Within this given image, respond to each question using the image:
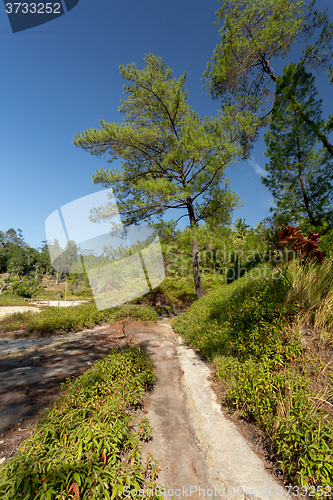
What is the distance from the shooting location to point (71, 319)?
26.2 feet

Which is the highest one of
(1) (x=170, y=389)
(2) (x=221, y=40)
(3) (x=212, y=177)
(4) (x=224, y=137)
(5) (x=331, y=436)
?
(2) (x=221, y=40)

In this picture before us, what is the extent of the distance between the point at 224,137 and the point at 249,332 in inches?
284

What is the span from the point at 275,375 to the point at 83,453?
2.15m

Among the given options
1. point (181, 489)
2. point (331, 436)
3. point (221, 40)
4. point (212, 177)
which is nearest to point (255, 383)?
point (331, 436)

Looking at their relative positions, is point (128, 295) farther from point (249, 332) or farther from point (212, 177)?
point (249, 332)

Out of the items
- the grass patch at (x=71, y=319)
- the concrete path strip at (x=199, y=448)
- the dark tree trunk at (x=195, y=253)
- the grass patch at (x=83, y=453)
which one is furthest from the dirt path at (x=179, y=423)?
the dark tree trunk at (x=195, y=253)

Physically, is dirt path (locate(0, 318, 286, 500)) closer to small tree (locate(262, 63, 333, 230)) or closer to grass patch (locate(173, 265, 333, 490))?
grass patch (locate(173, 265, 333, 490))

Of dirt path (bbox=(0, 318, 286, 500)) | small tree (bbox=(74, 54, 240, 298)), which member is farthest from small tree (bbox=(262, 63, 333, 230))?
dirt path (bbox=(0, 318, 286, 500))

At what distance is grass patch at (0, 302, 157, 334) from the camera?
773 cm

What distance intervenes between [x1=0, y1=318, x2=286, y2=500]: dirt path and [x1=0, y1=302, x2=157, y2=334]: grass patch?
327cm

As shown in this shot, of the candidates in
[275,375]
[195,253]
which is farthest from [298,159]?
[275,375]

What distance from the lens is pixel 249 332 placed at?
3.45 meters

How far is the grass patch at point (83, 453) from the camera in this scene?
4.76 ft

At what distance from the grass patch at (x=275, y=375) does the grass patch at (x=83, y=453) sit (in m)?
1.22
